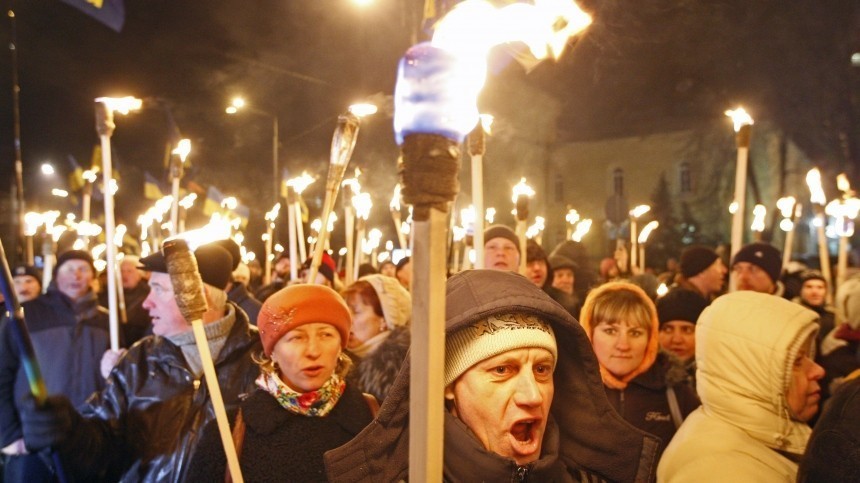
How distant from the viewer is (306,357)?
270cm

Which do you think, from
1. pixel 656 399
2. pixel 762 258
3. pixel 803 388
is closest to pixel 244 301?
pixel 656 399

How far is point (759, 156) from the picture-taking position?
3538 cm

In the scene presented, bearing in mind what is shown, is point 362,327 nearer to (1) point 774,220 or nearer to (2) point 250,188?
(2) point 250,188

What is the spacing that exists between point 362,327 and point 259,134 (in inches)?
824

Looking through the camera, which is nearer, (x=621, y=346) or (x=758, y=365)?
(x=758, y=365)

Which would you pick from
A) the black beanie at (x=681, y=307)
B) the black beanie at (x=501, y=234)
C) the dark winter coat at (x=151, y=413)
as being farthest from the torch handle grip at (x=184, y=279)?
the black beanie at (x=501, y=234)

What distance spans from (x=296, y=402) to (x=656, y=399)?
193 centimetres

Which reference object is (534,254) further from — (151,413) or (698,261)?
(151,413)

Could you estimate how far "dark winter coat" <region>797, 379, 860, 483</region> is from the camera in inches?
71.7

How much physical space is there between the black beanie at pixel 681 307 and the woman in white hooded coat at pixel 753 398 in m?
1.49

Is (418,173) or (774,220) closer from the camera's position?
(418,173)

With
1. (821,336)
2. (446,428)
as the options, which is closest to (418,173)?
(446,428)

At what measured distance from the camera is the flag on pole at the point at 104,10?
17.3 ft

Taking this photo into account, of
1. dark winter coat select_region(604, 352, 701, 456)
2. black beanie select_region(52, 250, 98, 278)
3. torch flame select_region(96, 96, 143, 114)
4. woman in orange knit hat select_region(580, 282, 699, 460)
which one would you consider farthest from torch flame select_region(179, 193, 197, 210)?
dark winter coat select_region(604, 352, 701, 456)
